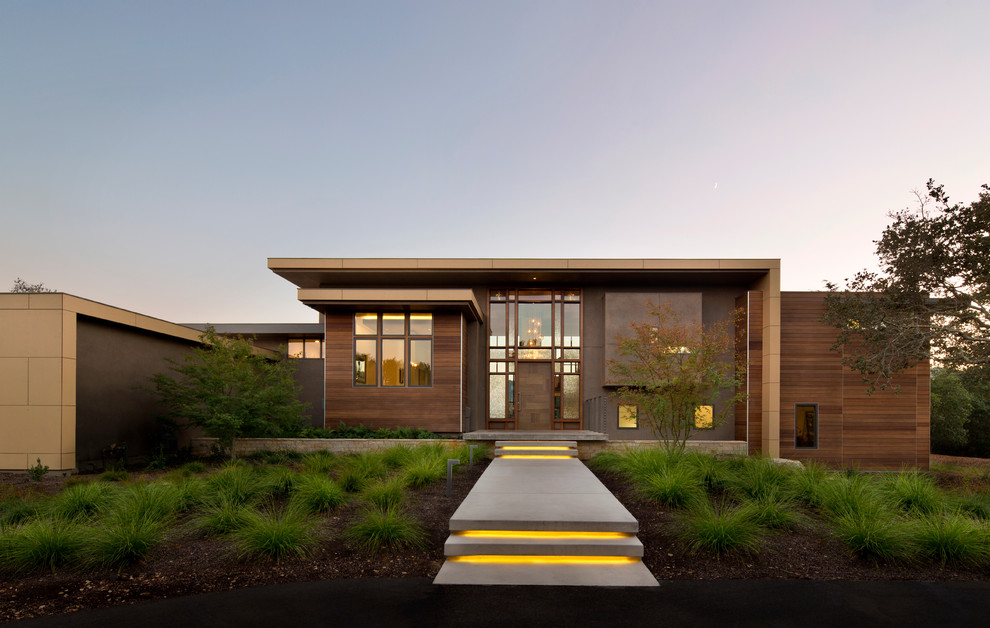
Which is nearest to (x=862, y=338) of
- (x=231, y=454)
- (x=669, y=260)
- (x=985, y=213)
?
(x=985, y=213)

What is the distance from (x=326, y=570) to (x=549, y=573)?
2.15 meters

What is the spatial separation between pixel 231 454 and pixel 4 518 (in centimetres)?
671

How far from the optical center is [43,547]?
4586mm

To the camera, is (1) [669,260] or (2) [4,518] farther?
(1) [669,260]

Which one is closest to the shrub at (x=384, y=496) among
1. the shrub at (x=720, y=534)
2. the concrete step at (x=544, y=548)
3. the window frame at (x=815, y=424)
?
the concrete step at (x=544, y=548)

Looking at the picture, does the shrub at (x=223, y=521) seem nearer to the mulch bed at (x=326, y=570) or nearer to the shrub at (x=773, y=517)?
the mulch bed at (x=326, y=570)

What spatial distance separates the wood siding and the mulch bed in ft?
28.5

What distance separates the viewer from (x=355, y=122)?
59.5 feet

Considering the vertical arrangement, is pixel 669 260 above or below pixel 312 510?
above

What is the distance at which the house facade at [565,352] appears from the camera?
47.3 feet

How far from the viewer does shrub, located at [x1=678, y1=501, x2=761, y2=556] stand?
4.99m

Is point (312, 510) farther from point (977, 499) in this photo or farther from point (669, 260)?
point (669, 260)

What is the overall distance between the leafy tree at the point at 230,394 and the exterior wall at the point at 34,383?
7.38 ft

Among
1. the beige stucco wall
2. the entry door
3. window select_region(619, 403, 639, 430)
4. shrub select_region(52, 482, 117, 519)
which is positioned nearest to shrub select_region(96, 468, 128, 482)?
the beige stucco wall
